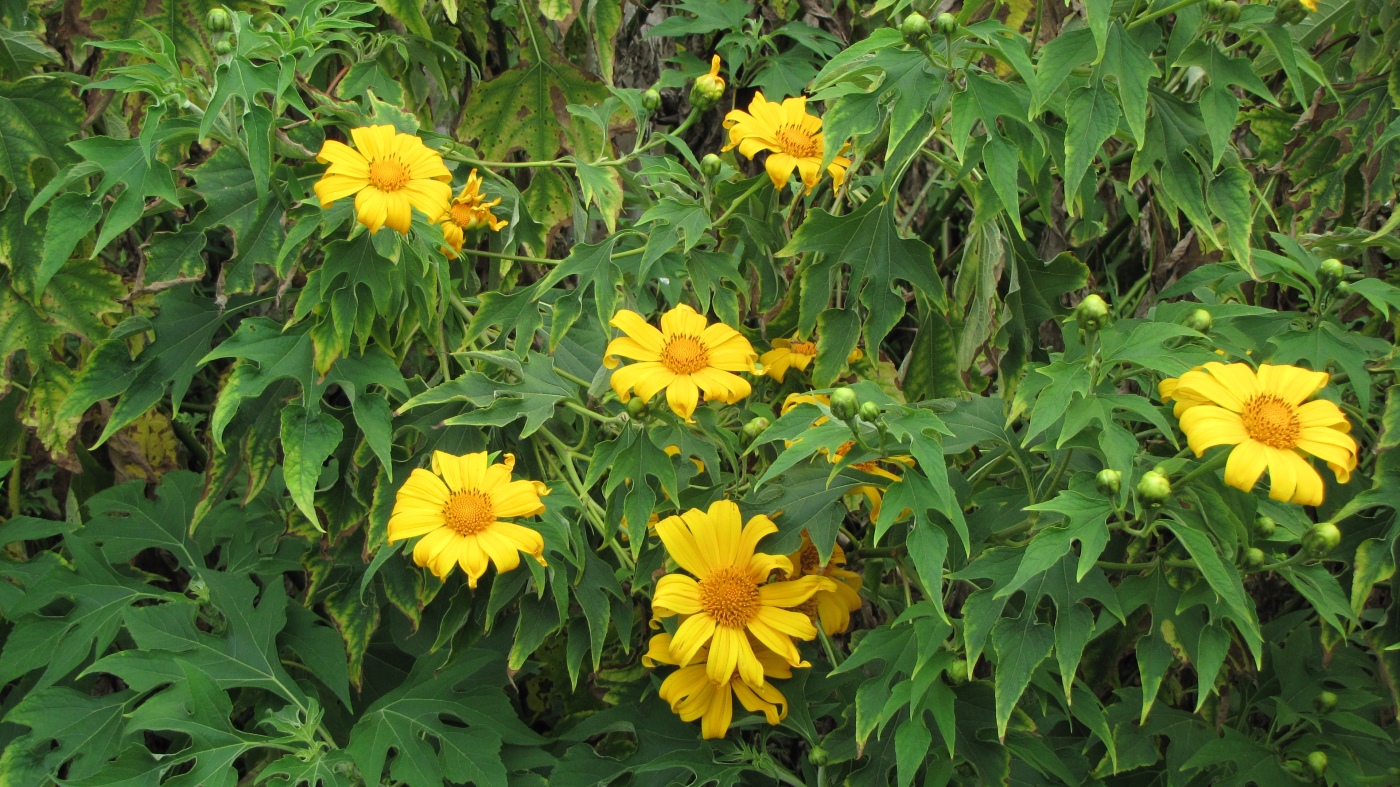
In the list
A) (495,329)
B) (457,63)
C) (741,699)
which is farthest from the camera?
(457,63)

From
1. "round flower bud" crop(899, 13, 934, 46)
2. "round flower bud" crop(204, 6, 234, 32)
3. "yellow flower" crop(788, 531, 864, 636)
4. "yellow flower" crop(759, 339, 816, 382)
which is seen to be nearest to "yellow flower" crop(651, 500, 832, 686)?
"yellow flower" crop(788, 531, 864, 636)

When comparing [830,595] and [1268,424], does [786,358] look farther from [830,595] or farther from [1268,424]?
[1268,424]

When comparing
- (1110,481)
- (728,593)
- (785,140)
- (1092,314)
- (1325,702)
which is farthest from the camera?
(785,140)

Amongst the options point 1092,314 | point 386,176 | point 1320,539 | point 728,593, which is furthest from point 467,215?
point 1320,539

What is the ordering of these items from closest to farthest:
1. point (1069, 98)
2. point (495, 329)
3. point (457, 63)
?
point (1069, 98) → point (495, 329) → point (457, 63)

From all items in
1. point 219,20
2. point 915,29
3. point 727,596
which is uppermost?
point 915,29

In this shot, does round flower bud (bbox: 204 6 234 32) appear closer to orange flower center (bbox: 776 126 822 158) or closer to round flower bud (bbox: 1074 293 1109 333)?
orange flower center (bbox: 776 126 822 158)

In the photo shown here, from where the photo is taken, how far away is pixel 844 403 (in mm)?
1230

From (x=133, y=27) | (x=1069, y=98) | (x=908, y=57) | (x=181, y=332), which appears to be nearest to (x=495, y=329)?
(x=181, y=332)

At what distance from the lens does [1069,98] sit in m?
1.31

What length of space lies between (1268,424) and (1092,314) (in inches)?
8.7

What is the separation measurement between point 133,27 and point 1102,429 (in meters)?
1.52

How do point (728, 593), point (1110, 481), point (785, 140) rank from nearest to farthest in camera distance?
point (1110, 481)
point (728, 593)
point (785, 140)

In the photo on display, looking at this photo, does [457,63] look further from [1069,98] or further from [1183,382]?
[1183,382]
